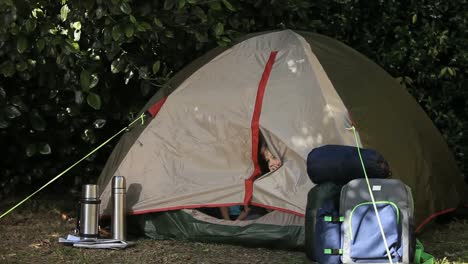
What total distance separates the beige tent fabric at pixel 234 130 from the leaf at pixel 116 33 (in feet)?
1.98

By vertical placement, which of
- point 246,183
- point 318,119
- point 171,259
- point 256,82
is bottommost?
point 171,259

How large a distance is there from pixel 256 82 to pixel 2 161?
9.29 feet

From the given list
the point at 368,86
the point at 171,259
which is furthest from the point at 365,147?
the point at 171,259

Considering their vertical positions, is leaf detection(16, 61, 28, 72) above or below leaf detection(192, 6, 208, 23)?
below

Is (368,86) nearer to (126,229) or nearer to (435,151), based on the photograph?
(435,151)

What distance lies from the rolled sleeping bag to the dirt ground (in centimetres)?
55

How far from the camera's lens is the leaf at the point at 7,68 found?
4.98m

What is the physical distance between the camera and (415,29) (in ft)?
23.5

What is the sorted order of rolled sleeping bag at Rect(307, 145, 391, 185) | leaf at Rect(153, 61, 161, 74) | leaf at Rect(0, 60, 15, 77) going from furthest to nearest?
leaf at Rect(153, 61, 161, 74)
leaf at Rect(0, 60, 15, 77)
rolled sleeping bag at Rect(307, 145, 391, 185)

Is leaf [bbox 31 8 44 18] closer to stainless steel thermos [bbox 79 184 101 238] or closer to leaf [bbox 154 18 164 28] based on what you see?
leaf [bbox 154 18 164 28]

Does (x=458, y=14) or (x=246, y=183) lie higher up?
(x=458, y=14)

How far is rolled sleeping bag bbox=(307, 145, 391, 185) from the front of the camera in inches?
160

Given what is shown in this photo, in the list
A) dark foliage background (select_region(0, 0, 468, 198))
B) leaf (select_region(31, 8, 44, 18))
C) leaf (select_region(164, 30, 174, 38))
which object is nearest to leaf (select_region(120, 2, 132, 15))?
dark foliage background (select_region(0, 0, 468, 198))

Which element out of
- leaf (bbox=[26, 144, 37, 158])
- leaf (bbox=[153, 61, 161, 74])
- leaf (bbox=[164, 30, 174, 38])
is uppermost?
leaf (bbox=[164, 30, 174, 38])
